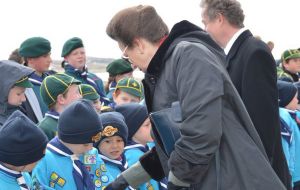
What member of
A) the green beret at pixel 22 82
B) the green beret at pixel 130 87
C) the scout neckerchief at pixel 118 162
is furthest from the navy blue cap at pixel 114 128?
A: the green beret at pixel 130 87

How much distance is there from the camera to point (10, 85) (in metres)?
4.47

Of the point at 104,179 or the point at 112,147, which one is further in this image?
the point at 112,147

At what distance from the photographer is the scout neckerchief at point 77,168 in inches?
144

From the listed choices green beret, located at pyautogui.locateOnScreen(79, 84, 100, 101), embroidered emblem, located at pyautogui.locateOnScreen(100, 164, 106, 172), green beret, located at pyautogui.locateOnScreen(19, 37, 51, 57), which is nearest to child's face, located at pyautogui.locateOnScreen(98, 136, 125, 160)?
embroidered emblem, located at pyautogui.locateOnScreen(100, 164, 106, 172)

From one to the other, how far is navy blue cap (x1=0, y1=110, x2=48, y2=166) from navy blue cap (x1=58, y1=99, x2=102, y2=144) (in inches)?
13.1

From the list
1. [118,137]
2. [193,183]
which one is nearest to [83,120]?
[118,137]

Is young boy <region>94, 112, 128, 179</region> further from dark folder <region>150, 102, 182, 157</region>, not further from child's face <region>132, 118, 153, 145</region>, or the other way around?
dark folder <region>150, 102, 182, 157</region>

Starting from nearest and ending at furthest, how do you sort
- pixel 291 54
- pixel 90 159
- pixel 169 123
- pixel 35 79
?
pixel 169 123 → pixel 90 159 → pixel 35 79 → pixel 291 54

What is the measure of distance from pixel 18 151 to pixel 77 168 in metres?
0.56

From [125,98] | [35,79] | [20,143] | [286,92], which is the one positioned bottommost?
[286,92]

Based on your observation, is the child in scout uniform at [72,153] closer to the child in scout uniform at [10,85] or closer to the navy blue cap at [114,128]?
the navy blue cap at [114,128]

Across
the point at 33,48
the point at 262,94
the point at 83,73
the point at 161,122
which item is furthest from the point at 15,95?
the point at 161,122

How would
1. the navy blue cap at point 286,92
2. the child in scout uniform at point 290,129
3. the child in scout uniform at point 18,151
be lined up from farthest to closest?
the navy blue cap at point 286,92 → the child in scout uniform at point 290,129 → the child in scout uniform at point 18,151

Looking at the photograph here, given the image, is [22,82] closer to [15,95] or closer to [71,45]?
[15,95]
